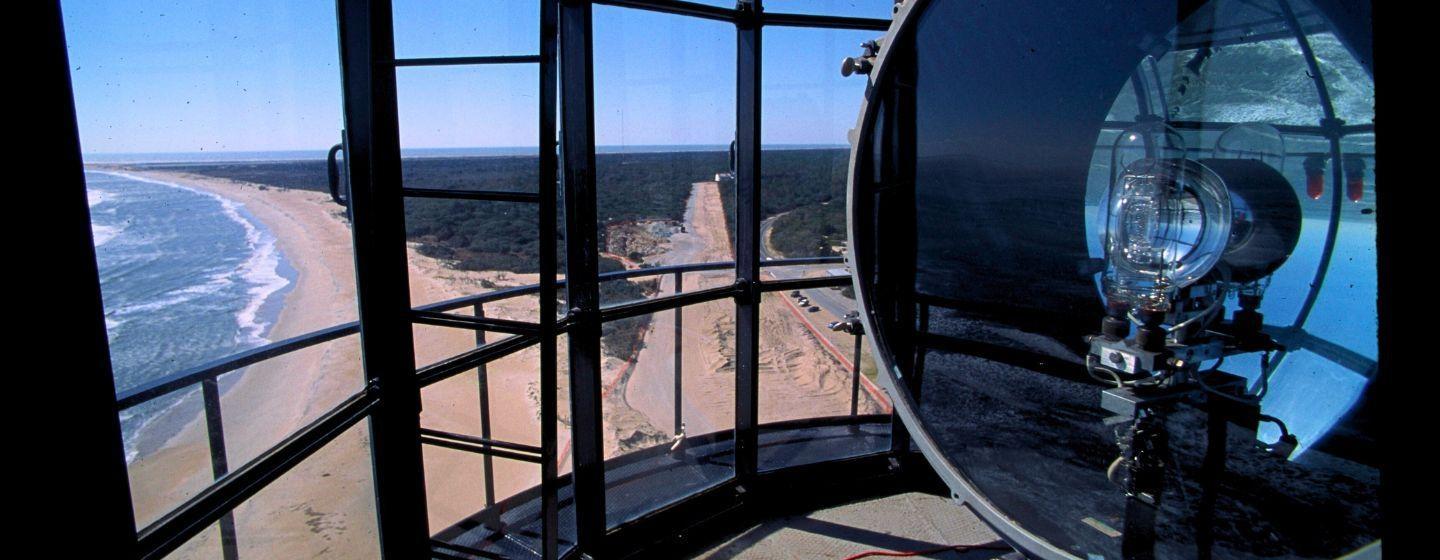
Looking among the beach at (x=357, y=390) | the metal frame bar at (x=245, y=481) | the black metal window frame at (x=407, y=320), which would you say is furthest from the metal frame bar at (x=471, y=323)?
the metal frame bar at (x=245, y=481)

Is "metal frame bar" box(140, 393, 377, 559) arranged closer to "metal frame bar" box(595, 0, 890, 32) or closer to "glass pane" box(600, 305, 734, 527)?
"glass pane" box(600, 305, 734, 527)

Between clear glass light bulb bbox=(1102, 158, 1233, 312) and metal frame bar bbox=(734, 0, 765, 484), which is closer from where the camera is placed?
clear glass light bulb bbox=(1102, 158, 1233, 312)

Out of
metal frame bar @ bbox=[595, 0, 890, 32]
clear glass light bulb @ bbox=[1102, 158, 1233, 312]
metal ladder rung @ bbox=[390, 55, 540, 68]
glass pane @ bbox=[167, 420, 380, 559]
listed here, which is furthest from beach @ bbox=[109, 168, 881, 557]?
clear glass light bulb @ bbox=[1102, 158, 1233, 312]

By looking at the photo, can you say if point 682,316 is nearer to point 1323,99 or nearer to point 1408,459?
point 1323,99

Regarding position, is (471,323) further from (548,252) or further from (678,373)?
(678,373)

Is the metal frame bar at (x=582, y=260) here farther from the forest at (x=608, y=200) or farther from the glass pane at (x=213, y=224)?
the glass pane at (x=213, y=224)

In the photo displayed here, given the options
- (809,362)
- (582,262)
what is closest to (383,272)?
(582,262)
